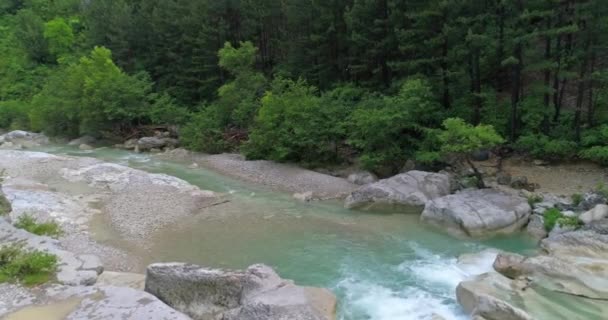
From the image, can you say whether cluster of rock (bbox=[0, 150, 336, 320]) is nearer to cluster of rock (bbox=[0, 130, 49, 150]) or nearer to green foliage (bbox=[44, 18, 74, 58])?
cluster of rock (bbox=[0, 130, 49, 150])

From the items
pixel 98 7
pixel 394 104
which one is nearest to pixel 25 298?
pixel 394 104

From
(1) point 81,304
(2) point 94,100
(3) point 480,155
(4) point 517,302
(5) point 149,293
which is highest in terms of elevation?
(2) point 94,100

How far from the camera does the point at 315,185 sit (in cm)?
2212

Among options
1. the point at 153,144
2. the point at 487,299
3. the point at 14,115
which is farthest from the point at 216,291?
the point at 14,115

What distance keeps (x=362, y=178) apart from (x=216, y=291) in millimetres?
12852

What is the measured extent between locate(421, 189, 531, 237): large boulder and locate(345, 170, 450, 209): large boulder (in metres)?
1.17

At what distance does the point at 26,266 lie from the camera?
10445 millimetres

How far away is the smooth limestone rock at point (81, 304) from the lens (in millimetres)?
8946

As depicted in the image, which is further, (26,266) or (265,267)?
(265,267)

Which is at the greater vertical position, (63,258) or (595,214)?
(63,258)

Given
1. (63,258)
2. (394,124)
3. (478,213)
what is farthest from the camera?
(394,124)

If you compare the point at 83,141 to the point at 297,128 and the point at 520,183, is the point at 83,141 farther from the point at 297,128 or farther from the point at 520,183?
the point at 520,183

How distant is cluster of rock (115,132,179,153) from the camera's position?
33.8 metres

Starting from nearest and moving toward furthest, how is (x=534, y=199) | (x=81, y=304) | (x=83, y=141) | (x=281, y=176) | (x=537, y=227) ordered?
(x=81, y=304), (x=537, y=227), (x=534, y=199), (x=281, y=176), (x=83, y=141)
